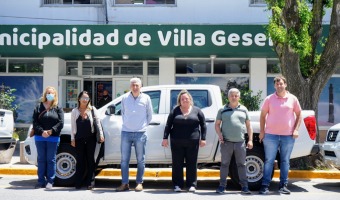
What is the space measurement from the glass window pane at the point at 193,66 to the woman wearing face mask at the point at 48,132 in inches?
336

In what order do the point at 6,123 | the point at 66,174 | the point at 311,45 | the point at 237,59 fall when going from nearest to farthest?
1. the point at 66,174
2. the point at 6,123
3. the point at 311,45
4. the point at 237,59

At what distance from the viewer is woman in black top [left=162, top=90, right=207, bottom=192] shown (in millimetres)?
8352

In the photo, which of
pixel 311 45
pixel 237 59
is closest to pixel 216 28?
pixel 237 59

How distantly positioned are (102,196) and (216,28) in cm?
797

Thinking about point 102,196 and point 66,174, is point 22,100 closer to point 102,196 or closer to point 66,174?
point 66,174

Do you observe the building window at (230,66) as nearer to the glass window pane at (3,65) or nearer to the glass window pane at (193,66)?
the glass window pane at (193,66)

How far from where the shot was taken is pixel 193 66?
16953 mm

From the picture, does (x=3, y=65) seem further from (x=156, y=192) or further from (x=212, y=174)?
(x=156, y=192)

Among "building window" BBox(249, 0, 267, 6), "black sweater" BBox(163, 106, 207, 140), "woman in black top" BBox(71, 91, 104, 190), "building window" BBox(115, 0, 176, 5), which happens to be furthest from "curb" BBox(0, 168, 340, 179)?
"building window" BBox(115, 0, 176, 5)

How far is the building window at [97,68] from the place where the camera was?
17703 mm

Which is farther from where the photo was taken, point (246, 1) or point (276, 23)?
point (246, 1)

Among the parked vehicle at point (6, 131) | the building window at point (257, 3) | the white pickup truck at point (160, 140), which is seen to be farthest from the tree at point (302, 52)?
the parked vehicle at point (6, 131)

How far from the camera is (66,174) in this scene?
8.98m

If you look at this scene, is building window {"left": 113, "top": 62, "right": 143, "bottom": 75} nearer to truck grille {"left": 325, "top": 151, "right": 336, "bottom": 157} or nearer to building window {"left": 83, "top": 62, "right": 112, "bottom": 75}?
building window {"left": 83, "top": 62, "right": 112, "bottom": 75}
